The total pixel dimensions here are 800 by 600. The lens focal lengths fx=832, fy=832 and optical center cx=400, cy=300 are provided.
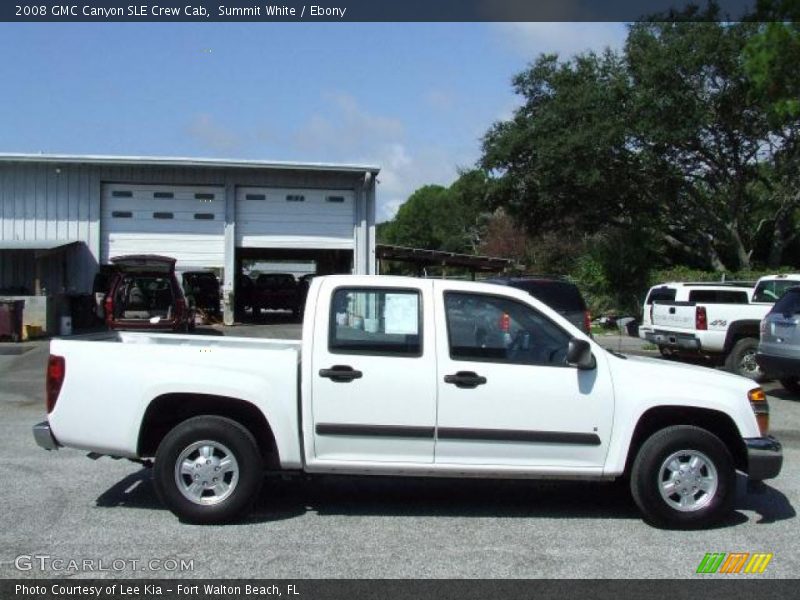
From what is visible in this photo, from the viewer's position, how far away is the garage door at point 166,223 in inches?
1008

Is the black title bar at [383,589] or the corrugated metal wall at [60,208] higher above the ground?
the corrugated metal wall at [60,208]

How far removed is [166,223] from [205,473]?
21.1 meters

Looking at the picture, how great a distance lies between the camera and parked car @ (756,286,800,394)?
11312mm

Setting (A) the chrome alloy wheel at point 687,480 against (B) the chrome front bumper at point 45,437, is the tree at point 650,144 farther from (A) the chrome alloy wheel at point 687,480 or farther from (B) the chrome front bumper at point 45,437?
(B) the chrome front bumper at point 45,437

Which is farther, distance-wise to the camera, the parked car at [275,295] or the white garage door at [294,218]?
the parked car at [275,295]

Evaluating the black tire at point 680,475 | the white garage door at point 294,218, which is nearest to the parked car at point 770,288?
the black tire at point 680,475

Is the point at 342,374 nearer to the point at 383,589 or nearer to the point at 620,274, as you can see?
the point at 383,589

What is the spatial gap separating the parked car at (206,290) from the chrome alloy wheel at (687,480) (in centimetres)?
2282

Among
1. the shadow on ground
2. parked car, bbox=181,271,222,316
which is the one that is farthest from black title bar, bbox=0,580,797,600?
parked car, bbox=181,271,222,316

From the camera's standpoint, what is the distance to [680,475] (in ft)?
19.6

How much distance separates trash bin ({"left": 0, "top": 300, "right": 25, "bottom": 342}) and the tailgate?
1476 centimetres

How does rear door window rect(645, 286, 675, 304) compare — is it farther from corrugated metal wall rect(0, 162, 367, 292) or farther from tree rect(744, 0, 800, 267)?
corrugated metal wall rect(0, 162, 367, 292)

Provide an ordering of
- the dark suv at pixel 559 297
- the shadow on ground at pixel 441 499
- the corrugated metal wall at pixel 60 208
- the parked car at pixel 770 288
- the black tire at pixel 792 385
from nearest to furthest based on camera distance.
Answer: the shadow on ground at pixel 441 499 → the black tire at pixel 792 385 → the dark suv at pixel 559 297 → the parked car at pixel 770 288 → the corrugated metal wall at pixel 60 208

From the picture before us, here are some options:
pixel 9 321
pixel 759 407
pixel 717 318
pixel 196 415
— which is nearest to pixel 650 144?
pixel 717 318
